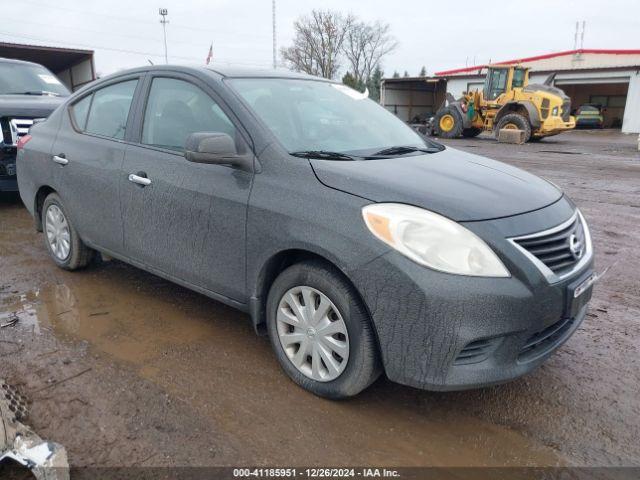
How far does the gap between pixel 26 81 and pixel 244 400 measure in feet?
23.7

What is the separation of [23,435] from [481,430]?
82.0 inches

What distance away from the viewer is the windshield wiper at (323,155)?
2861 millimetres

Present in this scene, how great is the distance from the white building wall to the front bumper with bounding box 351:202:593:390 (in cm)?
3239

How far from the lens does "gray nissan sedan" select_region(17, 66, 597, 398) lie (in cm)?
230

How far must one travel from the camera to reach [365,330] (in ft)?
8.09

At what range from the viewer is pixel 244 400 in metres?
2.74

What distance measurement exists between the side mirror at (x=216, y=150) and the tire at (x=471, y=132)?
69.9 ft

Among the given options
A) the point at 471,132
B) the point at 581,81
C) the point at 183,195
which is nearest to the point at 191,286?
the point at 183,195

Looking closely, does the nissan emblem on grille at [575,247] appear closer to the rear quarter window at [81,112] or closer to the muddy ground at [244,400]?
the muddy ground at [244,400]

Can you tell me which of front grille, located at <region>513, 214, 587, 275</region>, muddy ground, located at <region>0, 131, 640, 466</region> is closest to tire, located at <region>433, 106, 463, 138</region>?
muddy ground, located at <region>0, 131, 640, 466</region>

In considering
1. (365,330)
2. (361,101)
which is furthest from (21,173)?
(365,330)

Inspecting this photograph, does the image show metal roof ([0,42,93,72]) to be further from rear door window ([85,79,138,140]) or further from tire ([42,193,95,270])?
rear door window ([85,79,138,140])

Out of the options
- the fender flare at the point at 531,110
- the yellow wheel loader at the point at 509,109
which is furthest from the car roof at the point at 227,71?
the yellow wheel loader at the point at 509,109

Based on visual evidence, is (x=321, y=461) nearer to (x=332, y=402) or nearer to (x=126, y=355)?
(x=332, y=402)
